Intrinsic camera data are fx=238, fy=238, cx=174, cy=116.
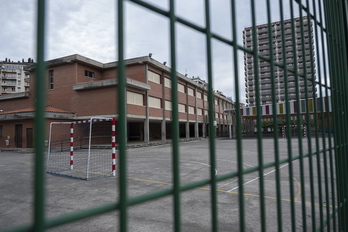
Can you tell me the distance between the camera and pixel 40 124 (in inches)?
24.1

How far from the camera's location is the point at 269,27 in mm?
1711

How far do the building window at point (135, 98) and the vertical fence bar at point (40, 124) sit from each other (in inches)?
850

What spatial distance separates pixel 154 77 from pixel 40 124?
2567 cm

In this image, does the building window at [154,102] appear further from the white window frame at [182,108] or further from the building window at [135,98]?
the white window frame at [182,108]

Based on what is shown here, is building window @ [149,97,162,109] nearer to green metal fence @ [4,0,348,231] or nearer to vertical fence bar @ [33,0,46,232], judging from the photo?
green metal fence @ [4,0,348,231]

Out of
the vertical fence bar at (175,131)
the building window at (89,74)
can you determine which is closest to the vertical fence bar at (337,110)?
the vertical fence bar at (175,131)

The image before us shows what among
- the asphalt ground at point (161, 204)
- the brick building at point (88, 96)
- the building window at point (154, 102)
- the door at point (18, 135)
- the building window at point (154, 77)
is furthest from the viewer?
the building window at point (154, 102)

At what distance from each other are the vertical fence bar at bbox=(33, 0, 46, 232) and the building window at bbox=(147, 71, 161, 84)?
24489 mm

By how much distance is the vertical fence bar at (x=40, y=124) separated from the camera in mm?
593

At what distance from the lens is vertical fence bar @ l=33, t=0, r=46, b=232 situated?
1.95 feet

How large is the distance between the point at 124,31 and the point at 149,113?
81.5 ft

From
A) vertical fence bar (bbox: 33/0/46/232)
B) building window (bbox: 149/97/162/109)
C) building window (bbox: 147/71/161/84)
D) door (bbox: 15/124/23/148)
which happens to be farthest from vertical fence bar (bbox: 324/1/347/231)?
door (bbox: 15/124/23/148)

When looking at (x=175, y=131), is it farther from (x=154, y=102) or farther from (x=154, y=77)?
(x=154, y=102)

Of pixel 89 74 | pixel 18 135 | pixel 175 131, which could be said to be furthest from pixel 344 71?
pixel 89 74
